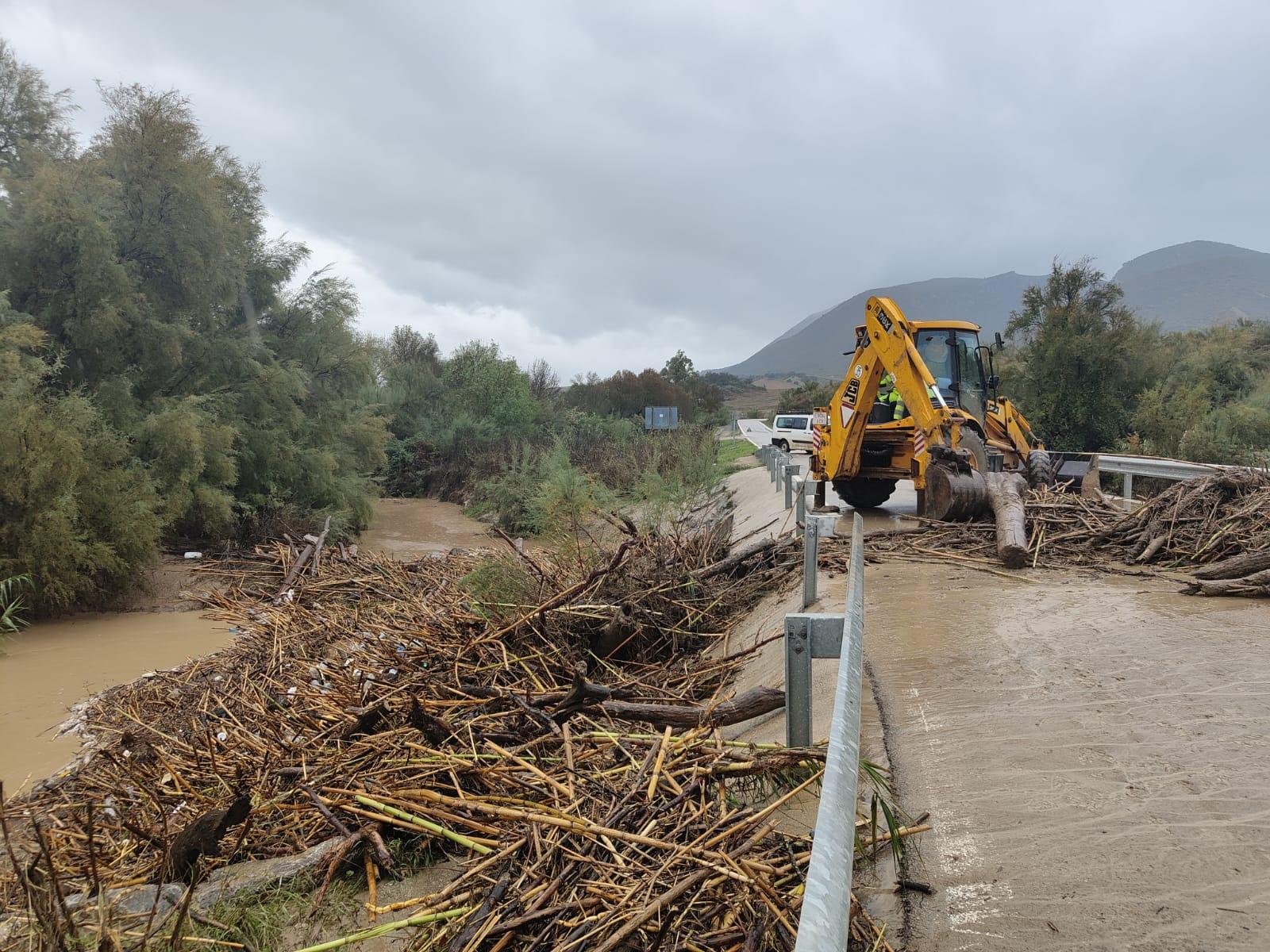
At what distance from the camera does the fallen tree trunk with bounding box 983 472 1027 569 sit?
8.02m

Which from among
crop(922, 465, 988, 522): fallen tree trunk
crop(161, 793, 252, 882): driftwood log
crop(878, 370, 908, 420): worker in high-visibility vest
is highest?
crop(878, 370, 908, 420): worker in high-visibility vest

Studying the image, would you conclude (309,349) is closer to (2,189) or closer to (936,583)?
(2,189)

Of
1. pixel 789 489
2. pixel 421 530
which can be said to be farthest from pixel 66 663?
pixel 421 530

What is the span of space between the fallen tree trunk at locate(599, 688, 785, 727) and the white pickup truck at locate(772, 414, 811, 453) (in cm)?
3563

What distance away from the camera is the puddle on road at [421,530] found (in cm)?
2427

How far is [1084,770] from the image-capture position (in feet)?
11.5

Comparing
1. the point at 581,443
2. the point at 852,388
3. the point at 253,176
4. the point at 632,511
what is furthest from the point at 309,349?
the point at 852,388

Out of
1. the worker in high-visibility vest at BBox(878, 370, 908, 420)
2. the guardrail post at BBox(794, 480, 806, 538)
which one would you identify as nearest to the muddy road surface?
the guardrail post at BBox(794, 480, 806, 538)

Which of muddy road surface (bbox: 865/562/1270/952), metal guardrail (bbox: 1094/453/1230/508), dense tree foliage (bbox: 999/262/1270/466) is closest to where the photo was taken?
muddy road surface (bbox: 865/562/1270/952)

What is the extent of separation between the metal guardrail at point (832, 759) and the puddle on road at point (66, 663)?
27.6ft

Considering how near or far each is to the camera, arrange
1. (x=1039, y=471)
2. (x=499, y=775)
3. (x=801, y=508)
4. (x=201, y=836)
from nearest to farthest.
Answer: (x=201, y=836) < (x=499, y=775) < (x=801, y=508) < (x=1039, y=471)

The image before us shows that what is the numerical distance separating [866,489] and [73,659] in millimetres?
13615

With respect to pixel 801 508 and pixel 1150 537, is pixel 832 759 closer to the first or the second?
pixel 801 508

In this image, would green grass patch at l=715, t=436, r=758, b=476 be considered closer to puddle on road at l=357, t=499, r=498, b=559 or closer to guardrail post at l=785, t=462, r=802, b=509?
guardrail post at l=785, t=462, r=802, b=509
